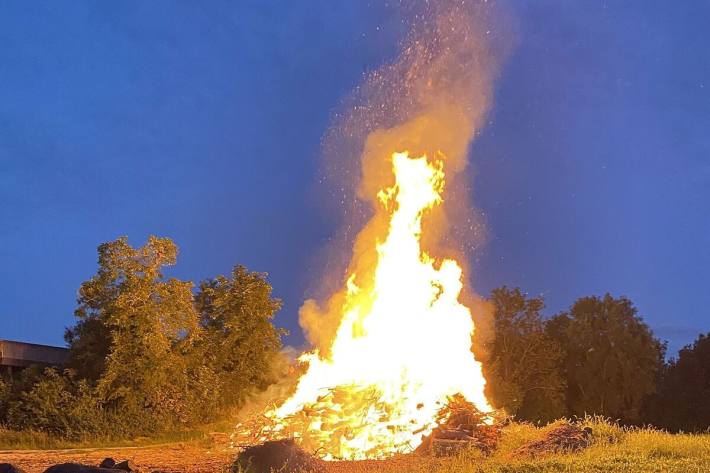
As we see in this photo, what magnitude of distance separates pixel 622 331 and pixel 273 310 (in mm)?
26286

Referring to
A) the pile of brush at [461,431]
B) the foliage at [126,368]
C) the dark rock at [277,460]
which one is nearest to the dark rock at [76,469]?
the dark rock at [277,460]

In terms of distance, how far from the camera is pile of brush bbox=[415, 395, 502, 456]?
637 inches

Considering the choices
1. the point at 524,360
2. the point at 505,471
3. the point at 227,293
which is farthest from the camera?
the point at 524,360

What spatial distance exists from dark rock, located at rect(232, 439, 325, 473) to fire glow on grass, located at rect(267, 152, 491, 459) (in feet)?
9.63

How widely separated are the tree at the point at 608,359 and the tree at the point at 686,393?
242cm

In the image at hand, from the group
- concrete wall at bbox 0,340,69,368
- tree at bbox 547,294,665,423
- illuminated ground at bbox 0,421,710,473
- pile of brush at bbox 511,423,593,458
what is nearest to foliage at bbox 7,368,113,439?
illuminated ground at bbox 0,421,710,473

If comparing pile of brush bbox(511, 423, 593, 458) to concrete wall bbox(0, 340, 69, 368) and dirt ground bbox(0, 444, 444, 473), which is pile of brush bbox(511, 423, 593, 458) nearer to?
dirt ground bbox(0, 444, 444, 473)

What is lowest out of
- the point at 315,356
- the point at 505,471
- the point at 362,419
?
the point at 505,471

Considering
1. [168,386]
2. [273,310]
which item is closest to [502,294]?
[273,310]

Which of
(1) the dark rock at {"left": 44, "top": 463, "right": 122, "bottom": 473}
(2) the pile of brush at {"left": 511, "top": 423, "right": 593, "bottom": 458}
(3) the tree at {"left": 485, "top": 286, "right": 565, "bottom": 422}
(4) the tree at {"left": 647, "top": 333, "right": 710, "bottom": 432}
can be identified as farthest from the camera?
(4) the tree at {"left": 647, "top": 333, "right": 710, "bottom": 432}

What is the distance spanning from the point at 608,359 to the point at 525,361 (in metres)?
5.76

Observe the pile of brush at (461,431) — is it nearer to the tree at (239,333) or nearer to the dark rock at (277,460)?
the dark rock at (277,460)

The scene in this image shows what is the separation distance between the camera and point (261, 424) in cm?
1898

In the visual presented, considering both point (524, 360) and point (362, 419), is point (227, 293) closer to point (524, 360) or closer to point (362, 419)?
point (362, 419)
